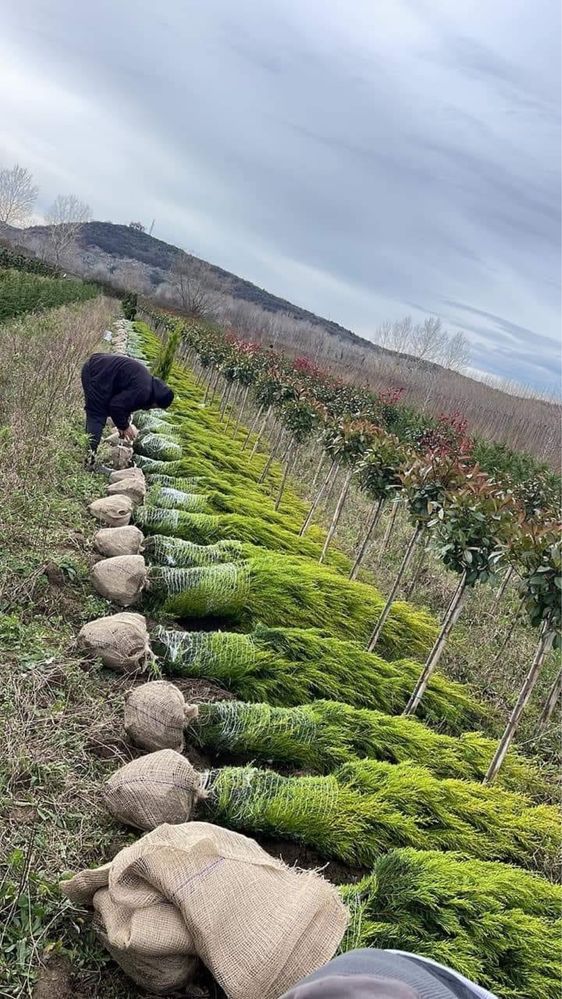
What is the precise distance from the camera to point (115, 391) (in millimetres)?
7457

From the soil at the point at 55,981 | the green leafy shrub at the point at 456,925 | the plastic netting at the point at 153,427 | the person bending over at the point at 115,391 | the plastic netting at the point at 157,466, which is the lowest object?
the soil at the point at 55,981

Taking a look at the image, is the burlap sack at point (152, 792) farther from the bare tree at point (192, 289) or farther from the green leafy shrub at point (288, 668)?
the bare tree at point (192, 289)

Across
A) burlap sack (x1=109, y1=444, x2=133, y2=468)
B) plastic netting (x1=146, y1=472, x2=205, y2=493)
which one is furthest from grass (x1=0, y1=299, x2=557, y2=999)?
burlap sack (x1=109, y1=444, x2=133, y2=468)

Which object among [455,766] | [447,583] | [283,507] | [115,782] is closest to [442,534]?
[455,766]

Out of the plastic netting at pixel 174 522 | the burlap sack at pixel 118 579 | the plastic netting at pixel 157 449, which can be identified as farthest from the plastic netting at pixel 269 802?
the plastic netting at pixel 157 449

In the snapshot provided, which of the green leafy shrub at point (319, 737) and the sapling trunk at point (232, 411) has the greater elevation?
the sapling trunk at point (232, 411)

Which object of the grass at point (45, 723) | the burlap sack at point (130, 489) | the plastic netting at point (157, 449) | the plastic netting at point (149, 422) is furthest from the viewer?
the plastic netting at point (149, 422)

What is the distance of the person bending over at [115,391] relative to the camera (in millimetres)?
7320

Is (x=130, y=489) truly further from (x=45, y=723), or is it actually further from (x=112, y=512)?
(x=45, y=723)

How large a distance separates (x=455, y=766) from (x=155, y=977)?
7.83 feet

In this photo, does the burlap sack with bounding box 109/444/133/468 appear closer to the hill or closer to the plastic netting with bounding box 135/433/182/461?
the plastic netting with bounding box 135/433/182/461

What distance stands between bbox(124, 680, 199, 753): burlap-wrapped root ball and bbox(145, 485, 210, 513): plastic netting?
11.4ft

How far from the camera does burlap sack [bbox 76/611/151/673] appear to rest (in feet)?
11.8

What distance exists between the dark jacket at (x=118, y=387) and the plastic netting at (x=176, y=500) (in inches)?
45.6
